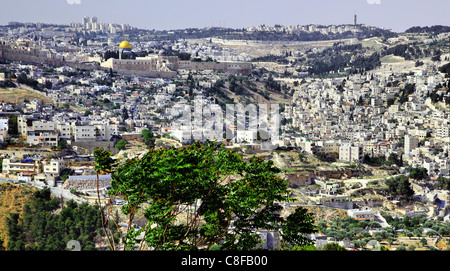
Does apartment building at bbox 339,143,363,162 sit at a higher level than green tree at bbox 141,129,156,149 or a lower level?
lower

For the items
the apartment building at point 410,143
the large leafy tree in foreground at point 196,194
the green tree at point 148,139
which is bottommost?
the apartment building at point 410,143

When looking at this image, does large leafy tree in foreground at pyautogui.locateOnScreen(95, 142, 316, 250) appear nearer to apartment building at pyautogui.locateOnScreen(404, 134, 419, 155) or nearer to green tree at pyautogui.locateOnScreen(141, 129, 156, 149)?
green tree at pyautogui.locateOnScreen(141, 129, 156, 149)

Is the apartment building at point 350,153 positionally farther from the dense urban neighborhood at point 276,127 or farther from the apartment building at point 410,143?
the apartment building at point 410,143

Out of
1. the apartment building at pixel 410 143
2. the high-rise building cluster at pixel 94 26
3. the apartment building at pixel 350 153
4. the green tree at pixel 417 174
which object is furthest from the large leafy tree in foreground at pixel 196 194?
the high-rise building cluster at pixel 94 26

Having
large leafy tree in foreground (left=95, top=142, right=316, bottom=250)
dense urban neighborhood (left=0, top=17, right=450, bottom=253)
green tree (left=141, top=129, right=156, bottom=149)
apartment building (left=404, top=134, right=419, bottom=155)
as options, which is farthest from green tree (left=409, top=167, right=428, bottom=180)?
large leafy tree in foreground (left=95, top=142, right=316, bottom=250)

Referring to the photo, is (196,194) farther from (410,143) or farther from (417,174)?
(410,143)
